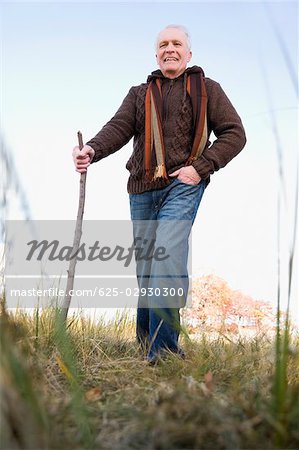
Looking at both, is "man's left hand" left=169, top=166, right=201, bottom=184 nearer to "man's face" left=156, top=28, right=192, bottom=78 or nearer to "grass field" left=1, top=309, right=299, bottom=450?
"man's face" left=156, top=28, right=192, bottom=78

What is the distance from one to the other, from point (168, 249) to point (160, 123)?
2.77 feet

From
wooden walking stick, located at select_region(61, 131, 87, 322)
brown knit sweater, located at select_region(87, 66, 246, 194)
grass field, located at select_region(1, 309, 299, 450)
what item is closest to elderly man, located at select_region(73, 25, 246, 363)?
brown knit sweater, located at select_region(87, 66, 246, 194)

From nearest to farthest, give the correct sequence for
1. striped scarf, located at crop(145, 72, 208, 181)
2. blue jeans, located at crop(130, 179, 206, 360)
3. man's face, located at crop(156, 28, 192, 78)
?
blue jeans, located at crop(130, 179, 206, 360) < striped scarf, located at crop(145, 72, 208, 181) < man's face, located at crop(156, 28, 192, 78)

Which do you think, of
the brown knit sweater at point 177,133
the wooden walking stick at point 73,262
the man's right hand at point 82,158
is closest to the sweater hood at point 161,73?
the brown knit sweater at point 177,133

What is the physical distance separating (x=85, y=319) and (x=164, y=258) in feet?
3.31

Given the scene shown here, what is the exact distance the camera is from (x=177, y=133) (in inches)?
152

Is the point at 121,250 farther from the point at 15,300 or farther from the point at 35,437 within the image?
the point at 35,437

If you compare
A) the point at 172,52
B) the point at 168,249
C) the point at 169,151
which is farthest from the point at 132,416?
the point at 172,52

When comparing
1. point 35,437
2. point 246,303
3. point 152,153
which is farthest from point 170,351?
point 246,303

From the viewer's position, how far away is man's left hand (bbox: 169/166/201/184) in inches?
145

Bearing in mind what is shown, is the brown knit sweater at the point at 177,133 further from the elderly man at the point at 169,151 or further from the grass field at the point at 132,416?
the grass field at the point at 132,416

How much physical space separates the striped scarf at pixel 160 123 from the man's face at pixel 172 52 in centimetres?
9

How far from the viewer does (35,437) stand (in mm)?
1341

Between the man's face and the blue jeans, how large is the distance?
79 centimetres
